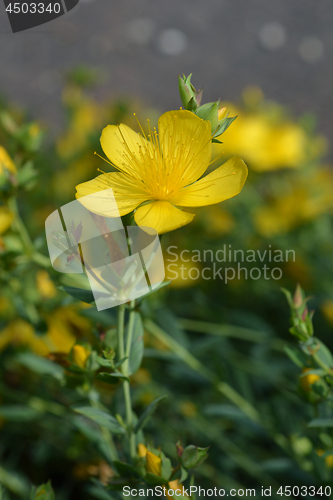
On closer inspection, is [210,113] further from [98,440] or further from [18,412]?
[18,412]

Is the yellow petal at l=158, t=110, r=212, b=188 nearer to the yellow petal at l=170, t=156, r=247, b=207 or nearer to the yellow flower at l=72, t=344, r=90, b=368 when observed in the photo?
the yellow petal at l=170, t=156, r=247, b=207

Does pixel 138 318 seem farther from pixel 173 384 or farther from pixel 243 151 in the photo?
pixel 243 151

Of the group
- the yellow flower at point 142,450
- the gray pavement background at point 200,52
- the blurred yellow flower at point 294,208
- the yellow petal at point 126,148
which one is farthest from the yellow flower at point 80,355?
the gray pavement background at point 200,52

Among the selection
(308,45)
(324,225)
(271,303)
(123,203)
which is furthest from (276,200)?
(308,45)

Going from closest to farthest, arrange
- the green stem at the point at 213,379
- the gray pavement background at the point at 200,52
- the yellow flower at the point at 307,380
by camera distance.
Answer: the yellow flower at the point at 307,380, the green stem at the point at 213,379, the gray pavement background at the point at 200,52

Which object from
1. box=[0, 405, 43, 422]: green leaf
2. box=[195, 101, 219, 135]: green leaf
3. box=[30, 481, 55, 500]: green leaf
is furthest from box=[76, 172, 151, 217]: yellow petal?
box=[0, 405, 43, 422]: green leaf

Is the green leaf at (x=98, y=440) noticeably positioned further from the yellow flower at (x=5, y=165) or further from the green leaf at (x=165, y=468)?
the yellow flower at (x=5, y=165)
